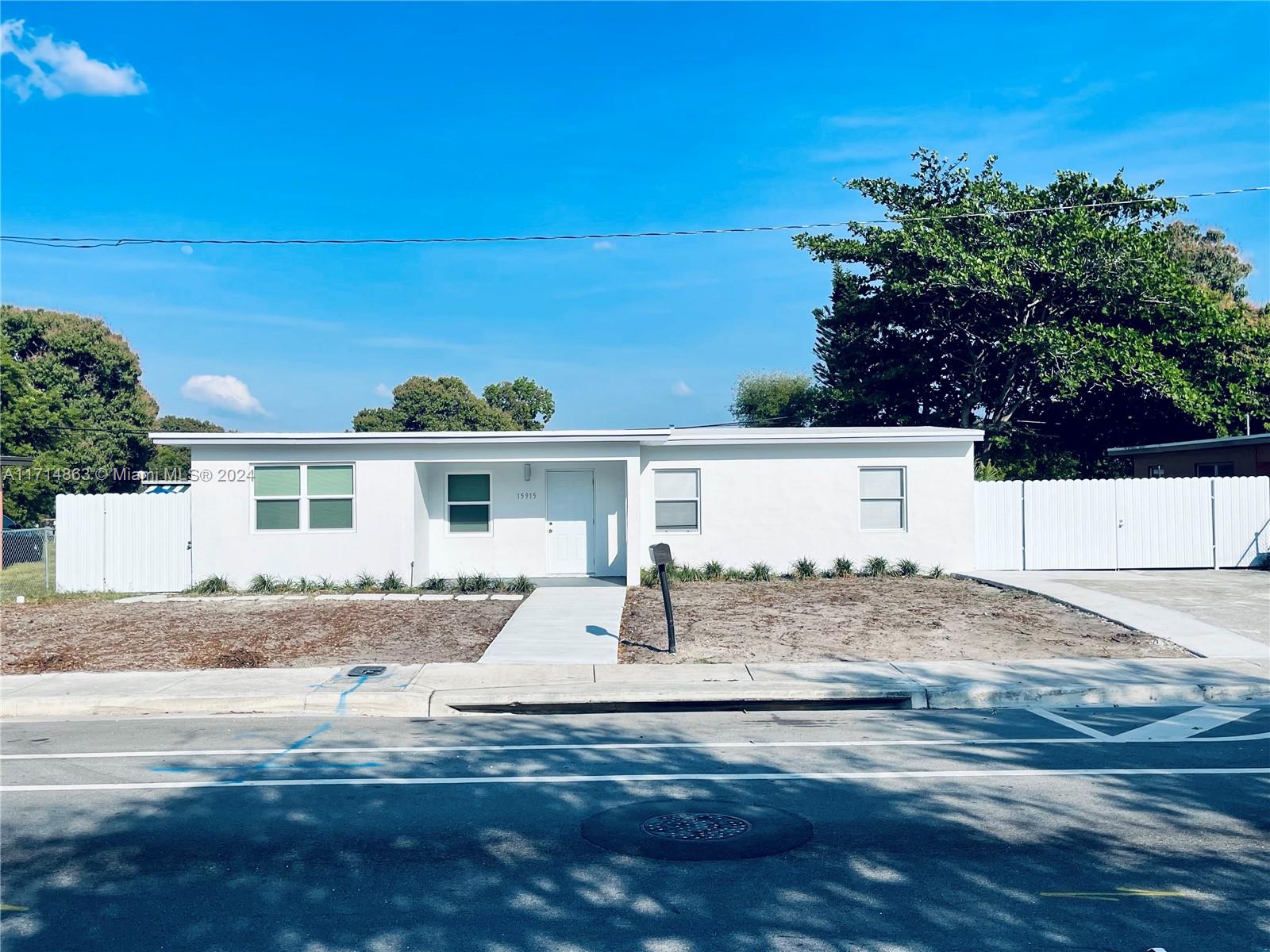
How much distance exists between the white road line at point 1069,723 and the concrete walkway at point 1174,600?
3.66 m

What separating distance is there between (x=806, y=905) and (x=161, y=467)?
170 ft

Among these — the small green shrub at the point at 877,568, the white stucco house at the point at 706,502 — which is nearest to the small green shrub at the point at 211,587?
the white stucco house at the point at 706,502

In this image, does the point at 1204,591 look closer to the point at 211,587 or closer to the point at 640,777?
the point at 640,777

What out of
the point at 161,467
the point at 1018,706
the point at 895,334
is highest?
the point at 895,334

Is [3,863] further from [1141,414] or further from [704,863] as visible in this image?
[1141,414]

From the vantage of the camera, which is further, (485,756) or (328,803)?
(485,756)

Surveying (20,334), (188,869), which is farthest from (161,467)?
(188,869)

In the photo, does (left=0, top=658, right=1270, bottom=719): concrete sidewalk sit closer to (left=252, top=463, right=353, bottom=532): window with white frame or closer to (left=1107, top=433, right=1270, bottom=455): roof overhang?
(left=252, top=463, right=353, bottom=532): window with white frame

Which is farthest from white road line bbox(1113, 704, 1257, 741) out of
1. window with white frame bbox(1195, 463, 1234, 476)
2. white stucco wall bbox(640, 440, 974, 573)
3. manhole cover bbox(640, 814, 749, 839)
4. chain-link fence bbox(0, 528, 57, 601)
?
chain-link fence bbox(0, 528, 57, 601)

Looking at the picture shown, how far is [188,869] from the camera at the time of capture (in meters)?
5.74

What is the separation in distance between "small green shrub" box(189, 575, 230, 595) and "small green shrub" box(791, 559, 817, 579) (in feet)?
35.4

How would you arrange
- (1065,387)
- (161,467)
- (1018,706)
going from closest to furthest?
(1018,706) < (1065,387) < (161,467)

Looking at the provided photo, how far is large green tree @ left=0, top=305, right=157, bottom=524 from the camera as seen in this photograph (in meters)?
40.1

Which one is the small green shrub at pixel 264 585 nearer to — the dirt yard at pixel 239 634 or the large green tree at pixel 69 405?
the dirt yard at pixel 239 634
